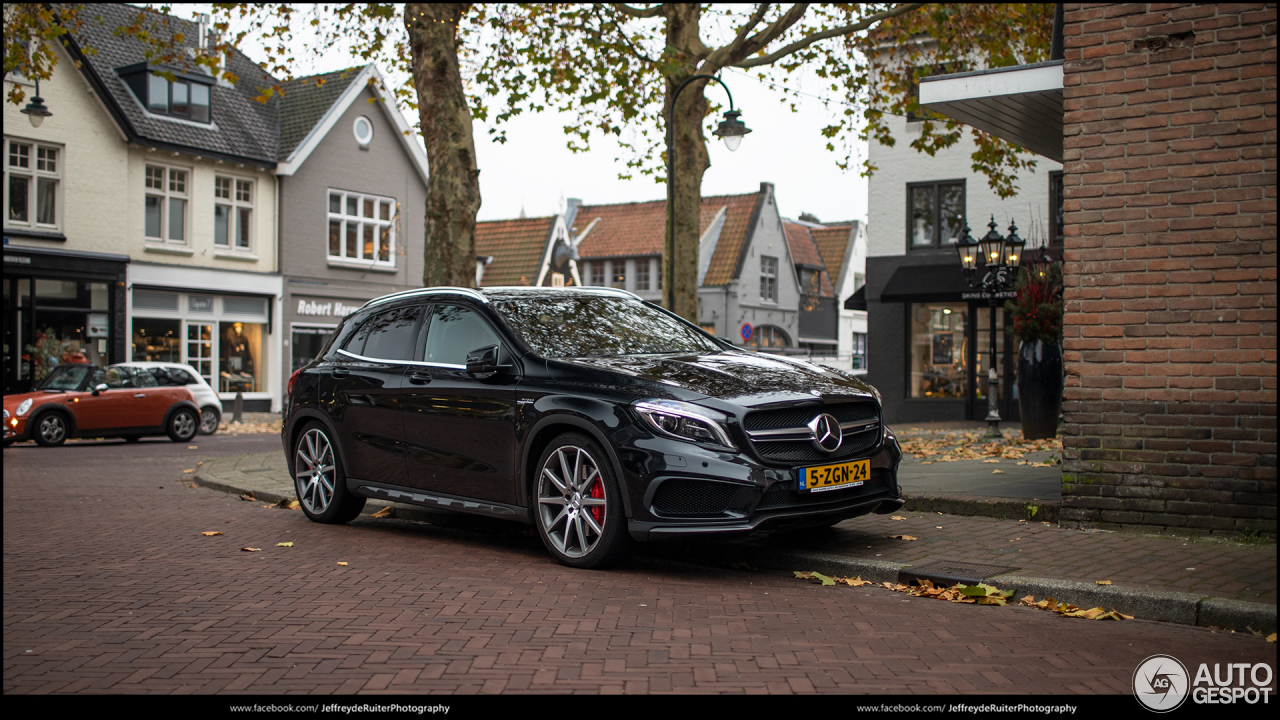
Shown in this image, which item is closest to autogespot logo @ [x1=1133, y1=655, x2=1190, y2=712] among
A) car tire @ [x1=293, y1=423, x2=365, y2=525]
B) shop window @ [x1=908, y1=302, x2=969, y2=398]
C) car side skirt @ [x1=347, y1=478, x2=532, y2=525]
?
car side skirt @ [x1=347, y1=478, x2=532, y2=525]

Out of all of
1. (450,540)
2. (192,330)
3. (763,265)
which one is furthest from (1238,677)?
(763,265)

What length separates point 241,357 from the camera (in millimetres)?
29656

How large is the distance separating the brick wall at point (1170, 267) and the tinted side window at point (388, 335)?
4.57m

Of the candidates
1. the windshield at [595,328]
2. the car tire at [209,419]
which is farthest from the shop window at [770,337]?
the windshield at [595,328]

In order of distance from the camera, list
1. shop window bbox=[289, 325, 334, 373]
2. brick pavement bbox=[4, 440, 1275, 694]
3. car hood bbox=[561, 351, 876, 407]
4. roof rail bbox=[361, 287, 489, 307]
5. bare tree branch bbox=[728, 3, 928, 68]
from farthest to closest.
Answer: shop window bbox=[289, 325, 334, 373]
bare tree branch bbox=[728, 3, 928, 68]
roof rail bbox=[361, 287, 489, 307]
car hood bbox=[561, 351, 876, 407]
brick pavement bbox=[4, 440, 1275, 694]

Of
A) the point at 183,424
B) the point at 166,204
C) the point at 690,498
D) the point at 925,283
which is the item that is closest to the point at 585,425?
the point at 690,498

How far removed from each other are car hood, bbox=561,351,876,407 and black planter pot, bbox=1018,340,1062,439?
8598 mm

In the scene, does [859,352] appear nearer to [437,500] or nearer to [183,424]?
[183,424]

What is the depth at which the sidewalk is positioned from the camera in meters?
5.21

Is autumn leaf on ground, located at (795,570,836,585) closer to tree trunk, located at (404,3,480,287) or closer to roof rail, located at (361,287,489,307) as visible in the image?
roof rail, located at (361,287,489,307)

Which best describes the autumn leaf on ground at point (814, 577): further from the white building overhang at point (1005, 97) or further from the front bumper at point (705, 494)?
the white building overhang at point (1005, 97)

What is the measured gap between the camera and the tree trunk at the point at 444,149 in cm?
1366

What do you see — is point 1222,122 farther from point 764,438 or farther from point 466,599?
point 466,599

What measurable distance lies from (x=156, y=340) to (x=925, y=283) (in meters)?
19.3
